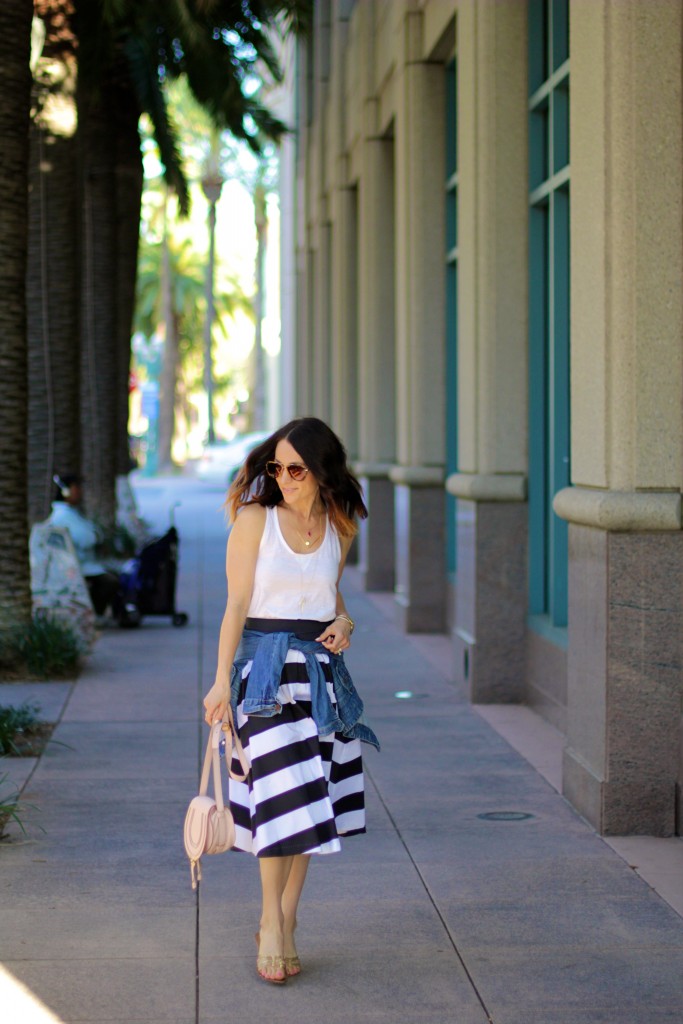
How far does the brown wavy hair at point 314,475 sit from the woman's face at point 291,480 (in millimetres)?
18

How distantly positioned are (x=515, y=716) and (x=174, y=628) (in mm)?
5314

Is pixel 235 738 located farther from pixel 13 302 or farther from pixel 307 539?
pixel 13 302

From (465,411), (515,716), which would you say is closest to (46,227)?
(465,411)

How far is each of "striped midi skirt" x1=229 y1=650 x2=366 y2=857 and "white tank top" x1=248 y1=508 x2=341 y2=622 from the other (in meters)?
0.15

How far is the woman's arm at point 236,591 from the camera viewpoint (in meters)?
4.55

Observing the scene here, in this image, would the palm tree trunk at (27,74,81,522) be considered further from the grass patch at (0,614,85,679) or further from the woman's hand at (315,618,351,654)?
the woman's hand at (315,618,351,654)

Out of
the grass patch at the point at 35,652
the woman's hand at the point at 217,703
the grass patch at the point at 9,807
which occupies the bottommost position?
A: the grass patch at the point at 9,807

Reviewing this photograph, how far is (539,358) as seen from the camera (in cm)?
964

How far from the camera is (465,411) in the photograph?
1015 centimetres

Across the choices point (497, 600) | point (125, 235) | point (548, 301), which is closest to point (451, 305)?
point (548, 301)

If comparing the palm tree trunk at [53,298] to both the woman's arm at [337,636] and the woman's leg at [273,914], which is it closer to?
the woman's arm at [337,636]

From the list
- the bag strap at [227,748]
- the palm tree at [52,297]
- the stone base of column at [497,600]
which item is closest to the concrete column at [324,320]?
the palm tree at [52,297]

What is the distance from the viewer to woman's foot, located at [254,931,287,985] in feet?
15.2

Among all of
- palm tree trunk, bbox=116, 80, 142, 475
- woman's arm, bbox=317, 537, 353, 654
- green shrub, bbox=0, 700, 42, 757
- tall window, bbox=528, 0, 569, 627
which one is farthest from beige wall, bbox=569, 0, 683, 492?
palm tree trunk, bbox=116, 80, 142, 475
